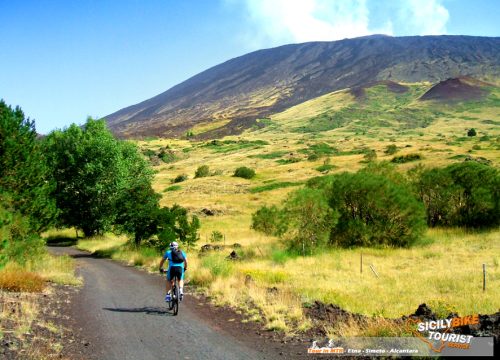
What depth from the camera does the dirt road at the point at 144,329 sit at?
9796mm

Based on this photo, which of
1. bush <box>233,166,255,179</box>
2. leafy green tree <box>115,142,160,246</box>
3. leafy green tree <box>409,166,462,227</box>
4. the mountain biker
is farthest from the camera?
bush <box>233,166,255,179</box>

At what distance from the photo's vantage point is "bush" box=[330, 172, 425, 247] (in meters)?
32.8

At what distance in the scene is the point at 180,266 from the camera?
545 inches

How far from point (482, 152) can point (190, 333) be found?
77249mm

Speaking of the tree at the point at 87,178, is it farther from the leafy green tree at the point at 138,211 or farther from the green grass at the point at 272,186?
the green grass at the point at 272,186

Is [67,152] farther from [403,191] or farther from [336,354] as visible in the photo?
[336,354]

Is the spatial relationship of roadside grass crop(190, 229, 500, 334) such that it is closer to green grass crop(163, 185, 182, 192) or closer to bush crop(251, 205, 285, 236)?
bush crop(251, 205, 285, 236)

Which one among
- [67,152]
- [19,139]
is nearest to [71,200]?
[67,152]

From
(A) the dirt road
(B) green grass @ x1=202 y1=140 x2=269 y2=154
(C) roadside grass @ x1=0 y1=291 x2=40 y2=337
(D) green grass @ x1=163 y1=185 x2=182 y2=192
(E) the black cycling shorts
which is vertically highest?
(B) green grass @ x1=202 y1=140 x2=269 y2=154

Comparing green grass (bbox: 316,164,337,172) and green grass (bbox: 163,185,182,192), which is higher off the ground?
green grass (bbox: 316,164,337,172)

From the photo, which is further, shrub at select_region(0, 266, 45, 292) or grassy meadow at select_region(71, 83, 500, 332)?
grassy meadow at select_region(71, 83, 500, 332)

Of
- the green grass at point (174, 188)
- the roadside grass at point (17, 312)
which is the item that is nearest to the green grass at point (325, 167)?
the green grass at point (174, 188)

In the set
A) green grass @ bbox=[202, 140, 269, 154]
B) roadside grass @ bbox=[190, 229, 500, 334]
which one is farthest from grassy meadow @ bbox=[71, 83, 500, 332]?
green grass @ bbox=[202, 140, 269, 154]

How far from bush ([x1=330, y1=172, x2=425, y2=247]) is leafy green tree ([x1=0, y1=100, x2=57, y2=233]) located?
66.7ft
